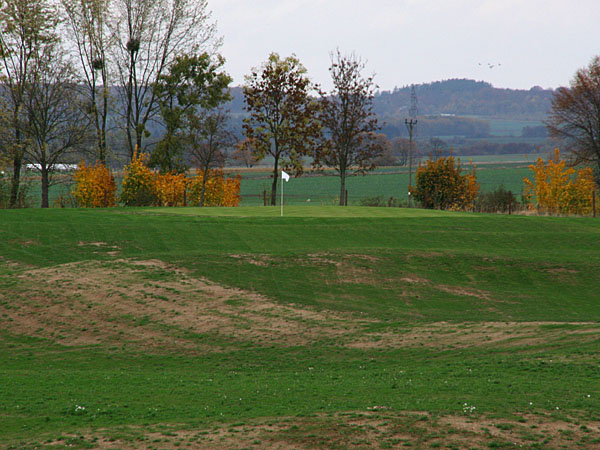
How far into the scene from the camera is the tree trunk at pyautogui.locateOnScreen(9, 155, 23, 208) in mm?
44500

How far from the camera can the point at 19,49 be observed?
4694 cm

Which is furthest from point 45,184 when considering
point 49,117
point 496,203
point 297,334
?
point 297,334

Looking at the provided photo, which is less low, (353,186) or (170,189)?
(353,186)

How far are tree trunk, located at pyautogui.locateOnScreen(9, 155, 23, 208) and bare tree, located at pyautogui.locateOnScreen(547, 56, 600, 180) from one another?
40.1 m

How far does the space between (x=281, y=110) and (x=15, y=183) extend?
19063 mm

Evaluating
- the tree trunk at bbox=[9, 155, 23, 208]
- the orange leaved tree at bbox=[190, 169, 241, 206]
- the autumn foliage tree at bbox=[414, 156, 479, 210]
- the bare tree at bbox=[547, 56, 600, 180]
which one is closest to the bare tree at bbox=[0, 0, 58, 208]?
the tree trunk at bbox=[9, 155, 23, 208]

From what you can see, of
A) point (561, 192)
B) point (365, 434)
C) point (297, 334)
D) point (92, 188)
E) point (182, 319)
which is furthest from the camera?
point (561, 192)

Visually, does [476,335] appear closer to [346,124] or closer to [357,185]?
[346,124]

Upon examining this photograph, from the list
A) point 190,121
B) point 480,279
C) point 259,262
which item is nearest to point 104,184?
point 190,121

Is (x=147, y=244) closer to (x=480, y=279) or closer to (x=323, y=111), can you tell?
(x=480, y=279)

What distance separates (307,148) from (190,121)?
30.5 feet

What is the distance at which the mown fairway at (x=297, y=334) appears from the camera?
24.7 feet

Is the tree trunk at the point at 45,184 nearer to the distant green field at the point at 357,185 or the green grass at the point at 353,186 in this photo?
the green grass at the point at 353,186

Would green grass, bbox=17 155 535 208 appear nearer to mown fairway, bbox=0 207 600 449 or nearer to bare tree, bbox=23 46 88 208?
bare tree, bbox=23 46 88 208
